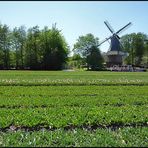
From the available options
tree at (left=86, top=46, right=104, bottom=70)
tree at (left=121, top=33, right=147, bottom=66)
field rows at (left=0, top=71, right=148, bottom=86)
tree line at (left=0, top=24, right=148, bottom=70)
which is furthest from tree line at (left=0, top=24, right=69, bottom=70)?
field rows at (left=0, top=71, right=148, bottom=86)

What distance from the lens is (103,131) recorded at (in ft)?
37.3

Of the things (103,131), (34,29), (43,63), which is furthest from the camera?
(34,29)

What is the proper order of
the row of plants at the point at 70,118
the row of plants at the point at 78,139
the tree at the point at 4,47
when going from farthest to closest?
the tree at the point at 4,47, the row of plants at the point at 70,118, the row of plants at the point at 78,139

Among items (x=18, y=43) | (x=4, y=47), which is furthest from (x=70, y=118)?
(x=18, y=43)

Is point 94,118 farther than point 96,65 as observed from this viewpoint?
No

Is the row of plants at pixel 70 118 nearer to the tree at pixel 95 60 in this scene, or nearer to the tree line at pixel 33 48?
the tree line at pixel 33 48

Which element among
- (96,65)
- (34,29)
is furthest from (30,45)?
(96,65)

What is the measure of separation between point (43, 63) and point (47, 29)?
22156mm

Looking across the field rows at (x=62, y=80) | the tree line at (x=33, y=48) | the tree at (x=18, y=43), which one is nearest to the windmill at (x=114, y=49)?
the tree line at (x=33, y=48)

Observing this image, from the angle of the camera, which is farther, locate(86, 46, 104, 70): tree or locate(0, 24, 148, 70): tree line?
locate(86, 46, 104, 70): tree

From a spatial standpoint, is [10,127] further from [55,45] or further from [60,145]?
[55,45]

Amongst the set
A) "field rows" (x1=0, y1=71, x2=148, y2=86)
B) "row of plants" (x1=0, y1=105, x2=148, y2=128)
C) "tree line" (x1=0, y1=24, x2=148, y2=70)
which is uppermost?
"tree line" (x1=0, y1=24, x2=148, y2=70)

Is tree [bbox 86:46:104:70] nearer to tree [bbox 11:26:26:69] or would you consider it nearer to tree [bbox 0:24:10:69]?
tree [bbox 11:26:26:69]

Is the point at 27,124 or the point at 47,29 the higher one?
the point at 47,29
